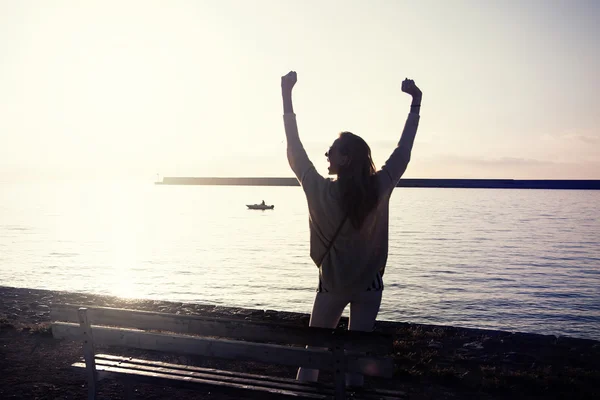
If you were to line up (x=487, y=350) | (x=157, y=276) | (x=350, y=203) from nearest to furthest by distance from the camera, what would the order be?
(x=350, y=203) < (x=487, y=350) < (x=157, y=276)

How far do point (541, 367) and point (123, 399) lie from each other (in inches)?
200

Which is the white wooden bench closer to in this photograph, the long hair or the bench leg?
the bench leg

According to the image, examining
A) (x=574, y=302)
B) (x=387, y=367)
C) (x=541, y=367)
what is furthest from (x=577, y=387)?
(x=574, y=302)

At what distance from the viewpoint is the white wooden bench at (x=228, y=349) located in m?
3.57

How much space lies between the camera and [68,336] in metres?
4.45

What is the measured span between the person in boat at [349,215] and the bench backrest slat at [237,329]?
0.16 metres

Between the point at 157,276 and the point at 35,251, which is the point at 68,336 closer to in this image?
the point at 157,276

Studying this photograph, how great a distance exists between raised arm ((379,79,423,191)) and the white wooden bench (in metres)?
1.01

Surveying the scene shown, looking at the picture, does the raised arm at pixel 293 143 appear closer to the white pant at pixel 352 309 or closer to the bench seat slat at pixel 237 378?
the white pant at pixel 352 309

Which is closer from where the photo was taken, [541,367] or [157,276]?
[541,367]

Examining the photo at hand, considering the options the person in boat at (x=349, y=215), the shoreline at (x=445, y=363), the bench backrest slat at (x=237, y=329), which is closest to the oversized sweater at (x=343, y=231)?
the person in boat at (x=349, y=215)

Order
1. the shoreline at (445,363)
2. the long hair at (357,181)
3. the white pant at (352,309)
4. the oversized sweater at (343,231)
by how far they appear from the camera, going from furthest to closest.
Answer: the shoreline at (445,363), the white pant at (352,309), the oversized sweater at (343,231), the long hair at (357,181)

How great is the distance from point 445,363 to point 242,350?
412 cm

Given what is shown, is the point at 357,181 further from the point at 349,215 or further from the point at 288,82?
the point at 288,82
